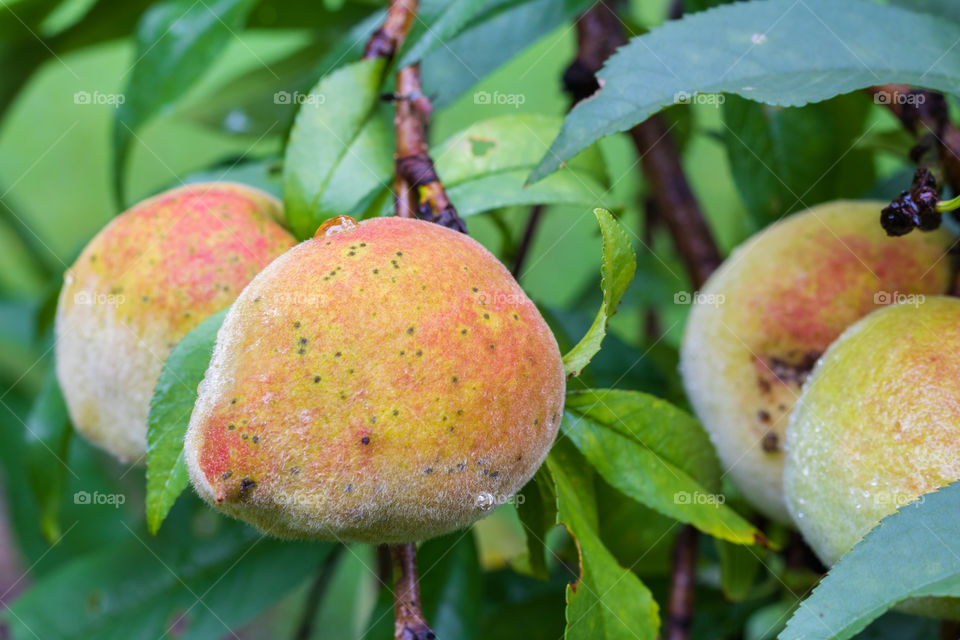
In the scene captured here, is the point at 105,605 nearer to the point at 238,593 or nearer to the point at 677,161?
the point at 238,593

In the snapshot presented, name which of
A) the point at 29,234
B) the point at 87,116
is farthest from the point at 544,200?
the point at 87,116

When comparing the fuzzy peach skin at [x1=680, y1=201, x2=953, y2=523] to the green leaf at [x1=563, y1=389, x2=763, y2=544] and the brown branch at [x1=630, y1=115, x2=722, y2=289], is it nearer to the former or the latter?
the green leaf at [x1=563, y1=389, x2=763, y2=544]

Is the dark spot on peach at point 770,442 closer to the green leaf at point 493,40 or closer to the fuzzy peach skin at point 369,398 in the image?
the fuzzy peach skin at point 369,398

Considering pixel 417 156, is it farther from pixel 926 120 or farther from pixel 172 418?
pixel 926 120
